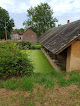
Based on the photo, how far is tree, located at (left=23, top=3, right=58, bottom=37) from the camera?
36031 millimetres

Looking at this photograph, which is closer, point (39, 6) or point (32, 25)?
point (39, 6)

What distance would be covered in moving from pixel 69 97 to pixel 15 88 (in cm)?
198

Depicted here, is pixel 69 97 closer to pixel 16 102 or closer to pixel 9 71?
pixel 16 102

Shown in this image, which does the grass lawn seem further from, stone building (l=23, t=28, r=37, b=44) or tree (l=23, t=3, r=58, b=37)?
tree (l=23, t=3, r=58, b=37)

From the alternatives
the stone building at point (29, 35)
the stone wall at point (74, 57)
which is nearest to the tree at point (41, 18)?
the stone building at point (29, 35)

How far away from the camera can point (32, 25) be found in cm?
3847

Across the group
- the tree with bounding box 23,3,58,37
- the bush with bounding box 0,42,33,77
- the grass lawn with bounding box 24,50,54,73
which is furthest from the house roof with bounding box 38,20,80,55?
the tree with bounding box 23,3,58,37

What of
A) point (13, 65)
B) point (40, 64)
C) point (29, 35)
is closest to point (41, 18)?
point (29, 35)

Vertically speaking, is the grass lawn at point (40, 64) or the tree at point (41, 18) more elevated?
the tree at point (41, 18)

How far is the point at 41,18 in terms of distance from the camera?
36.2 meters

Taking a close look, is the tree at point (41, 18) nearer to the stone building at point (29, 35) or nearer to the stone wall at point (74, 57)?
the stone building at point (29, 35)

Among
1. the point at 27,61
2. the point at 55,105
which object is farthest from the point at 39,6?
the point at 55,105

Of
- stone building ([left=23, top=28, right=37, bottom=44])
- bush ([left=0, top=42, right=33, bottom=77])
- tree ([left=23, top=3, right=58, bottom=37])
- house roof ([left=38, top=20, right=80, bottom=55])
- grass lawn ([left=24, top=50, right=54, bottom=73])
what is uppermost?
tree ([left=23, top=3, right=58, bottom=37])

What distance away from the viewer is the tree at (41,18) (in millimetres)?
36031
